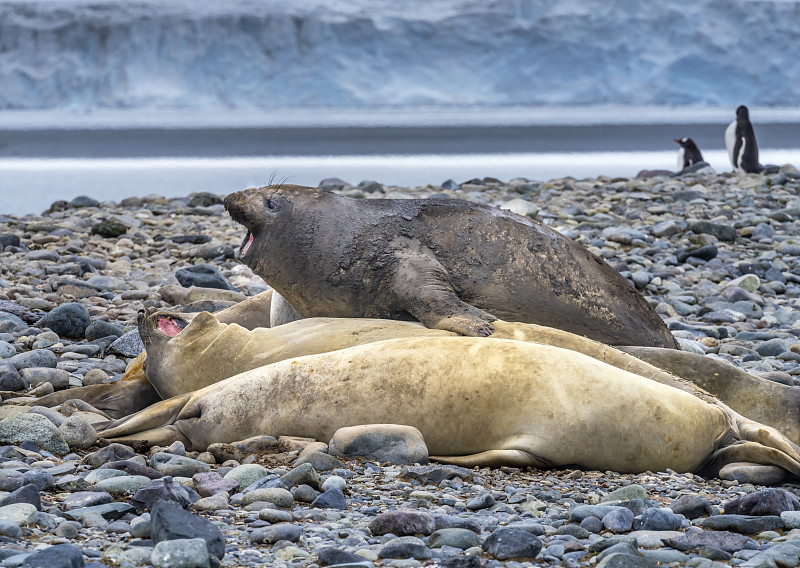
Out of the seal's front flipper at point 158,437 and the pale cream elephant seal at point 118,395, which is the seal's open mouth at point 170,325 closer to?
the pale cream elephant seal at point 118,395

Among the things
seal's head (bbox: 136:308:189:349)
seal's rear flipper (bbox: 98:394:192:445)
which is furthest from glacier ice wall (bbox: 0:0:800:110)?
seal's rear flipper (bbox: 98:394:192:445)

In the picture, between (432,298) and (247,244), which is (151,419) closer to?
(247,244)

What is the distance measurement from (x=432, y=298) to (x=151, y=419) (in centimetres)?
110

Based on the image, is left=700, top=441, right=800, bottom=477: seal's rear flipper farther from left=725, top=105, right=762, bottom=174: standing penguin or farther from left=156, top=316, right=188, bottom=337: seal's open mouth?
left=725, top=105, right=762, bottom=174: standing penguin

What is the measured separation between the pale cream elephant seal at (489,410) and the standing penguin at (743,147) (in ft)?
38.1

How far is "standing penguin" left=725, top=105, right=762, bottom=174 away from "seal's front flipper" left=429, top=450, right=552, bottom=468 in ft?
39.2

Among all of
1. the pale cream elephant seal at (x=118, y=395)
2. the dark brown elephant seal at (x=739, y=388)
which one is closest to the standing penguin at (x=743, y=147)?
the dark brown elephant seal at (x=739, y=388)

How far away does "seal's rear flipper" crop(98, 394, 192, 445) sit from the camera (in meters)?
3.19

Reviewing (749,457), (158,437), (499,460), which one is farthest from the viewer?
(158,437)

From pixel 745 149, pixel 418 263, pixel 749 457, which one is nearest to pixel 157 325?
pixel 418 263

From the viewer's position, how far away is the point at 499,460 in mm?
2799

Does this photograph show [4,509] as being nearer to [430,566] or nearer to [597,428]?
[430,566]

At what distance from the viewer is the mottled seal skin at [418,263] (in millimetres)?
3715

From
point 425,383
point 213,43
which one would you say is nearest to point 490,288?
point 425,383
